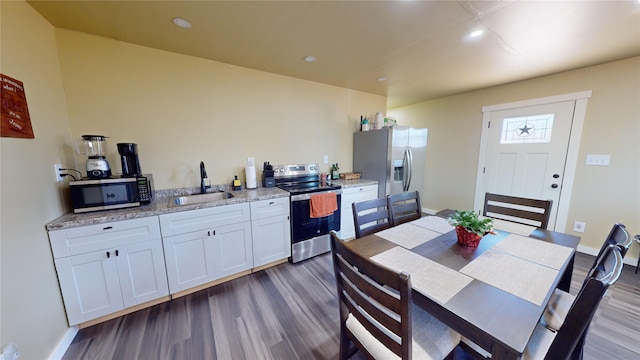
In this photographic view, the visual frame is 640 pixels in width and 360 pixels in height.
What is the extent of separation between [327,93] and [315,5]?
181 cm

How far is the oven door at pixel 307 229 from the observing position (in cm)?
244

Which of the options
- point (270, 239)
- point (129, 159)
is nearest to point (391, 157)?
point (270, 239)

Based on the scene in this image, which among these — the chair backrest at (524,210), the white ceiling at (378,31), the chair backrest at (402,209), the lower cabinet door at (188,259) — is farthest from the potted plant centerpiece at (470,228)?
the lower cabinet door at (188,259)

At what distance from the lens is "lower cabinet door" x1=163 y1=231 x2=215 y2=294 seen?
1.84m

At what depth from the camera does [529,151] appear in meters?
3.04

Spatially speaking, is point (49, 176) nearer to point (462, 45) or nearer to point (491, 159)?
point (462, 45)

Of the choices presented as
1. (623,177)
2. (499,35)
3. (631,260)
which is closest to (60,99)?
(499,35)

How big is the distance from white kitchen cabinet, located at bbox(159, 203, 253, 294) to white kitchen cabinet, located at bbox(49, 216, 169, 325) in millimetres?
87

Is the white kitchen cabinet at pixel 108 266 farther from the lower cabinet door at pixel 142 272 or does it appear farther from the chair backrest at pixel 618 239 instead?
the chair backrest at pixel 618 239

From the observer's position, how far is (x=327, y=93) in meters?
3.26

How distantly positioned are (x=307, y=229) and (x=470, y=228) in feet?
5.48

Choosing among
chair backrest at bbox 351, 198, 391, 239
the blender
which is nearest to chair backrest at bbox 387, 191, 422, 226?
chair backrest at bbox 351, 198, 391, 239

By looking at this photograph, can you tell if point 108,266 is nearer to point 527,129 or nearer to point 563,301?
point 563,301

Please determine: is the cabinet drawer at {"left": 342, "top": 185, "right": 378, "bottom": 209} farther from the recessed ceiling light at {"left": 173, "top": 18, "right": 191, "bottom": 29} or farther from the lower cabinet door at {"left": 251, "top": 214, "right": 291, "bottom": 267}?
the recessed ceiling light at {"left": 173, "top": 18, "right": 191, "bottom": 29}
